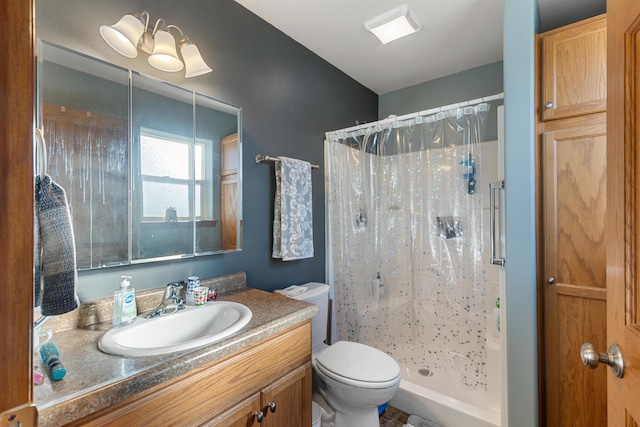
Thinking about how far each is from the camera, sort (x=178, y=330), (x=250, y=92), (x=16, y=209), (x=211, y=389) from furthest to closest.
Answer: (x=250, y=92)
(x=178, y=330)
(x=211, y=389)
(x=16, y=209)

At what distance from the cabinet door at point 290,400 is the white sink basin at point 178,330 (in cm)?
32

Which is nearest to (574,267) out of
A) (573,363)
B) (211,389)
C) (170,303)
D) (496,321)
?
(573,363)

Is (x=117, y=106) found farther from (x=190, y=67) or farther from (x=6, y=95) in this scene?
(x=6, y=95)

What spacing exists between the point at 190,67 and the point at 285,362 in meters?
1.46

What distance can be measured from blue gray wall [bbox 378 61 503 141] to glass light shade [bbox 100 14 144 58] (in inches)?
89.9

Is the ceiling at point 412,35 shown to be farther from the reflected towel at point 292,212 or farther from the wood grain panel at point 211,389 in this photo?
the wood grain panel at point 211,389

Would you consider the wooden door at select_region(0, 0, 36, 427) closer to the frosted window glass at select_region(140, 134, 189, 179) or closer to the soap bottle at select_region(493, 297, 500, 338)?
the frosted window glass at select_region(140, 134, 189, 179)

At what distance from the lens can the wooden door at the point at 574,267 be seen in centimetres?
127

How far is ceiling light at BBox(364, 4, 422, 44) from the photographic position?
68.7 inches

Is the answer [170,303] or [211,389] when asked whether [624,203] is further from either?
[170,303]

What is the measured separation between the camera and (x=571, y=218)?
52.5 inches

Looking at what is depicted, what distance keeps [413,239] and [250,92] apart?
1.46m

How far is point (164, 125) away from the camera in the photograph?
135 centimetres

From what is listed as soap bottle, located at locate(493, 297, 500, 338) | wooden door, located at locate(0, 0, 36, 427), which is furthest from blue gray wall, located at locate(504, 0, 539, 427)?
wooden door, located at locate(0, 0, 36, 427)
